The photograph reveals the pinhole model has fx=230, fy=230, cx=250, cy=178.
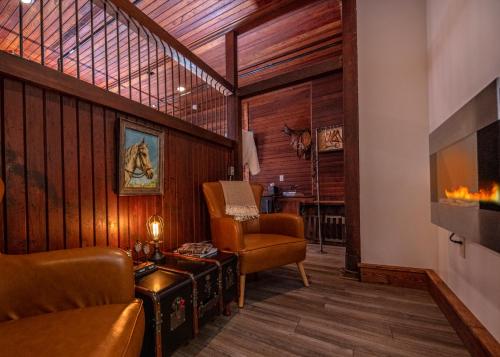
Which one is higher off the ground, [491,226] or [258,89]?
[258,89]

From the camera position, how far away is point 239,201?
2.20m

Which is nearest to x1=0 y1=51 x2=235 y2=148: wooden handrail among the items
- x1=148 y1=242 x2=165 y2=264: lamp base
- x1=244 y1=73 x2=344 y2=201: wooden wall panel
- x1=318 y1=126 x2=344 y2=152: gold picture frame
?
x1=148 y1=242 x2=165 y2=264: lamp base

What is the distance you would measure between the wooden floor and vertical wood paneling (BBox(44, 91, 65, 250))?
90cm

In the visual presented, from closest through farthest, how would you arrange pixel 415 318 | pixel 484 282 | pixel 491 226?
pixel 491 226 < pixel 484 282 < pixel 415 318

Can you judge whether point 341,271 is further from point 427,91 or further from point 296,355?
point 427,91

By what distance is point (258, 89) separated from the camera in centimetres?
269

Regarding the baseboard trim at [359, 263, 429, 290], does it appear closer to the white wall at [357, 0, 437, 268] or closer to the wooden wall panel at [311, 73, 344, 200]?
the white wall at [357, 0, 437, 268]

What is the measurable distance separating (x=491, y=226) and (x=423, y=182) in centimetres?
111

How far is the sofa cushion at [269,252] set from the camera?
1.68 metres

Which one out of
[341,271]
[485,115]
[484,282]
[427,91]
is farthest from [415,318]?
[427,91]

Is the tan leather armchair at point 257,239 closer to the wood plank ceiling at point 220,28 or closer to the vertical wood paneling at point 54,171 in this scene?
the vertical wood paneling at point 54,171

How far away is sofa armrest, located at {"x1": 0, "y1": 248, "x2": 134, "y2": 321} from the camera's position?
0.84 m

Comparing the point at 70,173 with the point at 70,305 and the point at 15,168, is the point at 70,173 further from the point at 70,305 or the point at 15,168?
the point at 70,305

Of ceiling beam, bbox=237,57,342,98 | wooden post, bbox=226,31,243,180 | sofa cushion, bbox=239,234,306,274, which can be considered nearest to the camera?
sofa cushion, bbox=239,234,306,274
